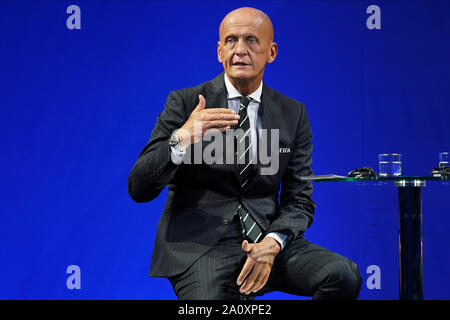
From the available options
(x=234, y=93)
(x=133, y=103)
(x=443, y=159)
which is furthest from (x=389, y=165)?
(x=133, y=103)

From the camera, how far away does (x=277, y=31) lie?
11.1 ft

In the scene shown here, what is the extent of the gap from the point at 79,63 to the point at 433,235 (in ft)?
7.25

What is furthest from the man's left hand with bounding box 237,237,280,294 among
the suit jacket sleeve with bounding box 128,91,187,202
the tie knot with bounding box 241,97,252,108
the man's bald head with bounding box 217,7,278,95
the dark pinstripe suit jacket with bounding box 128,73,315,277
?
the man's bald head with bounding box 217,7,278,95

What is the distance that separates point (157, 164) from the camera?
5.98 ft

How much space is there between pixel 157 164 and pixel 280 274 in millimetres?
624

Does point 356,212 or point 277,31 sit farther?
point 277,31

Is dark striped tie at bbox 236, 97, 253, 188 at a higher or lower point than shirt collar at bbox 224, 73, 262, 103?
lower

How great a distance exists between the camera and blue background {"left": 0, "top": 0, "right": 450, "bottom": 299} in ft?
10.5

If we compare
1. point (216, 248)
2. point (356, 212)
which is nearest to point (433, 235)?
point (356, 212)

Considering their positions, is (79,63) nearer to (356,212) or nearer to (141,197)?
(141,197)

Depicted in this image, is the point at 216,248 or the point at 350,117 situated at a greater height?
the point at 350,117

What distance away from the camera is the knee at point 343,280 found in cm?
186

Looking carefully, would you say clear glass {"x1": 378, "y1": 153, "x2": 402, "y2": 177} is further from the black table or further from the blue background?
the blue background
